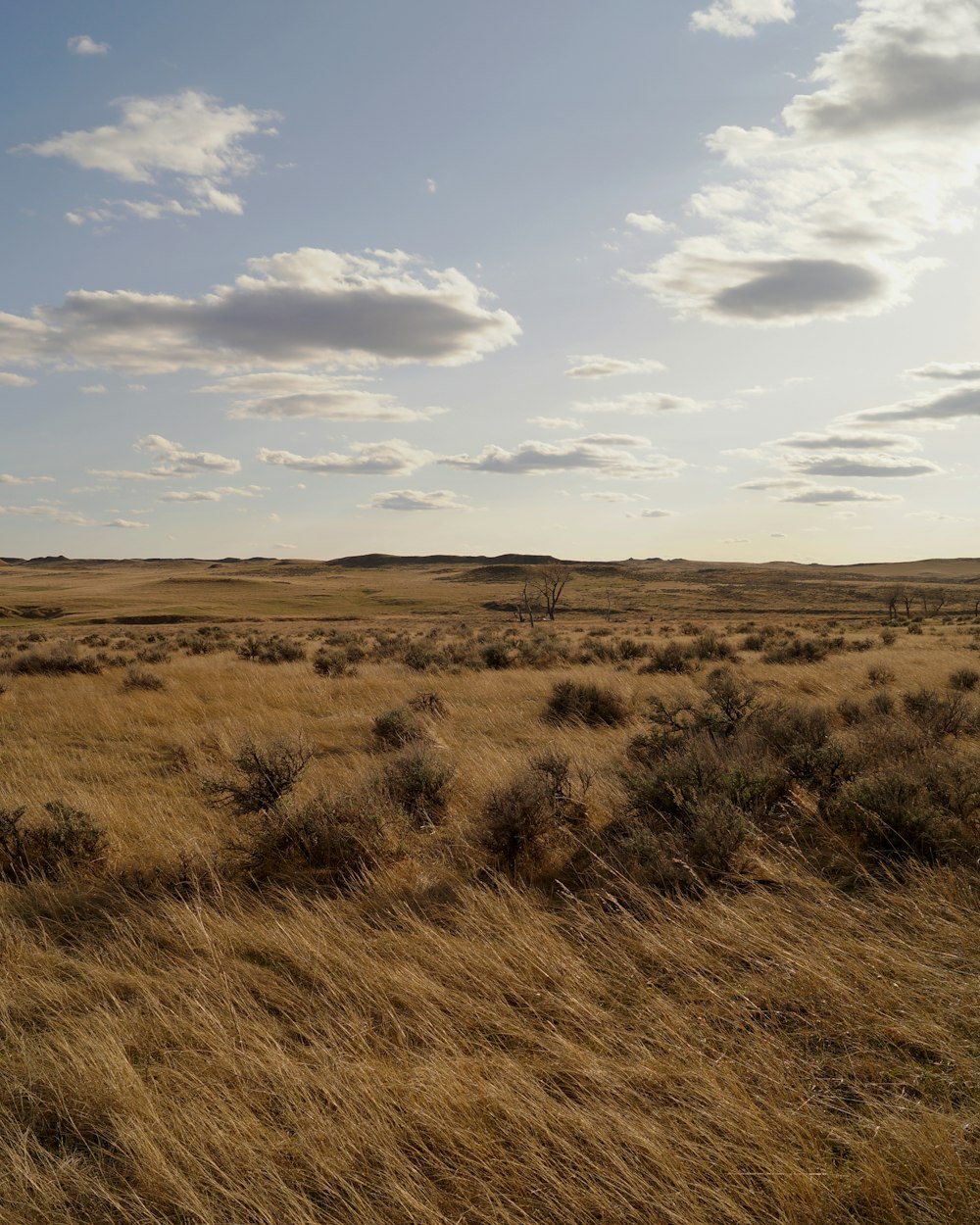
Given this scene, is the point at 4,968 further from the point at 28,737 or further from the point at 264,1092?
the point at 28,737

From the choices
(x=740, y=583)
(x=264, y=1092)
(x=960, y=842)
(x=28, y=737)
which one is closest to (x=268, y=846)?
(x=264, y=1092)

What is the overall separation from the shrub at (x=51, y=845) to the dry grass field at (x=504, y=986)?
0.11ft

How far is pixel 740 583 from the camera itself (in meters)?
133

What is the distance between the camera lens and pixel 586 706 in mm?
13680

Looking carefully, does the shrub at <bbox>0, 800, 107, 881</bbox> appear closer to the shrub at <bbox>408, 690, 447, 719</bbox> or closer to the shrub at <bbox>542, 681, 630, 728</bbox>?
the shrub at <bbox>408, 690, 447, 719</bbox>

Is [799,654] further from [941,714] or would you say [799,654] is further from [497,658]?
[941,714]

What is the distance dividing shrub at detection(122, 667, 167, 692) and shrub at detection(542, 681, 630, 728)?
9047mm

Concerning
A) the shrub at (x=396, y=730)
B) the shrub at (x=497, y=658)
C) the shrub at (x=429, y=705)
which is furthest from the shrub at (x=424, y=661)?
the shrub at (x=396, y=730)

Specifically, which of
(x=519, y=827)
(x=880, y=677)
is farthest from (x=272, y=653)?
(x=519, y=827)

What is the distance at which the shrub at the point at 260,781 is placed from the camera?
290 inches

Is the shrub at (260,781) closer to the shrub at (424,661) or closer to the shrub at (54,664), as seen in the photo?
the shrub at (424,661)

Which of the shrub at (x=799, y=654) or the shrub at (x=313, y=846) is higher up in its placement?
the shrub at (x=799, y=654)

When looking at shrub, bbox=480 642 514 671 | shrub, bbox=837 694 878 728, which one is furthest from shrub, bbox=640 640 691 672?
shrub, bbox=837 694 878 728

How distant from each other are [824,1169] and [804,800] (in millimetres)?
4501
